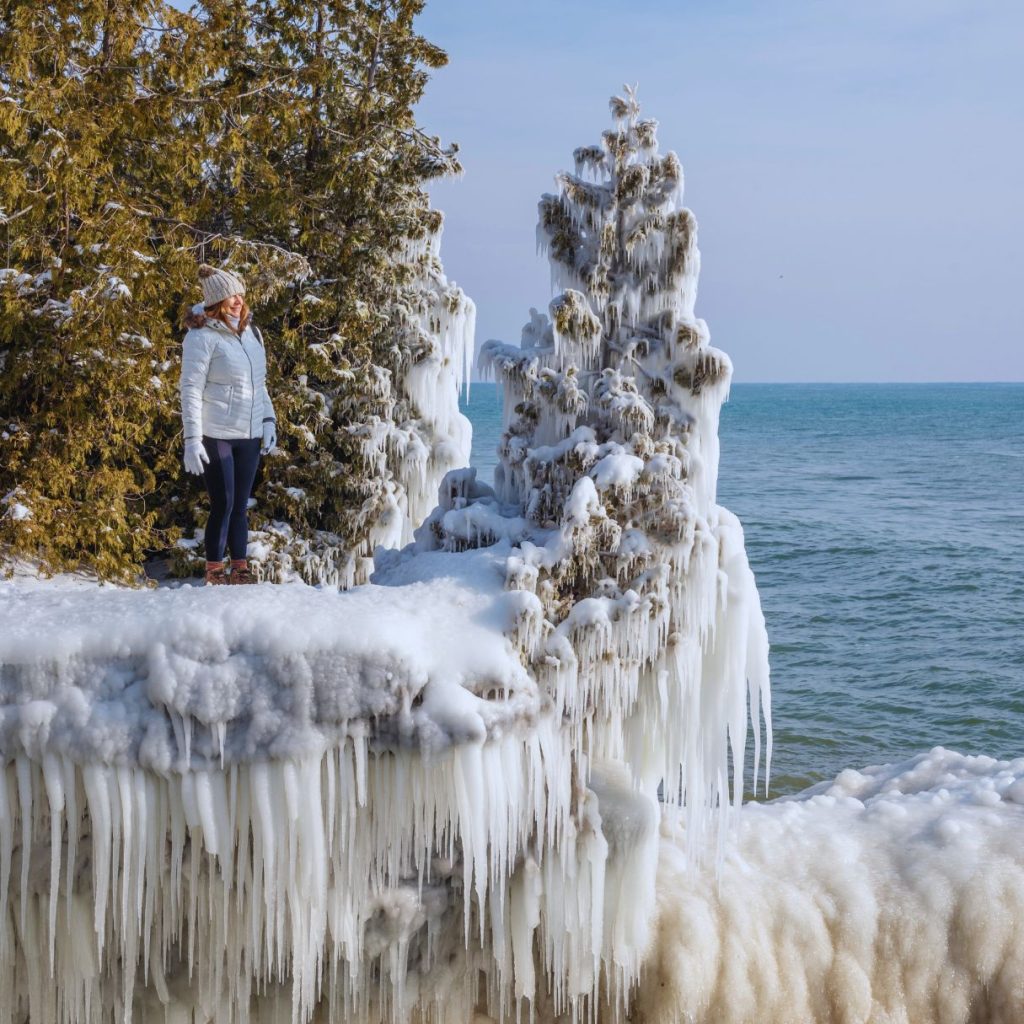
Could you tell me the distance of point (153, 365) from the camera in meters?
10.6

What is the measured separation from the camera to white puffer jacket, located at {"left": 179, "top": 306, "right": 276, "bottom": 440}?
22.9 ft

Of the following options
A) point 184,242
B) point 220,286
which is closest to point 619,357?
point 220,286

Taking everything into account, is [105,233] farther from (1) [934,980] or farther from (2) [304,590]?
(1) [934,980]

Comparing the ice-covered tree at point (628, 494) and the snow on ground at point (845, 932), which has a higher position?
the ice-covered tree at point (628, 494)

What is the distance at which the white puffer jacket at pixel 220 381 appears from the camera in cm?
697

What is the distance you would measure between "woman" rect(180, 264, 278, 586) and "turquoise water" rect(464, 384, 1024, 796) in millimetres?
6522

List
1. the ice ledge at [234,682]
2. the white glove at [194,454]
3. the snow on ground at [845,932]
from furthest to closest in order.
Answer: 1. the white glove at [194,454]
2. the snow on ground at [845,932]
3. the ice ledge at [234,682]

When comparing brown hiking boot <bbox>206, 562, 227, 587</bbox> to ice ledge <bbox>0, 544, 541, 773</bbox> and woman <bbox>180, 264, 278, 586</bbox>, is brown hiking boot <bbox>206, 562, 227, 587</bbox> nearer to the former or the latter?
woman <bbox>180, 264, 278, 586</bbox>

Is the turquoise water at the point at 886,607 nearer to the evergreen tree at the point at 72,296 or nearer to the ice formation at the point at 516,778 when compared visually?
the ice formation at the point at 516,778

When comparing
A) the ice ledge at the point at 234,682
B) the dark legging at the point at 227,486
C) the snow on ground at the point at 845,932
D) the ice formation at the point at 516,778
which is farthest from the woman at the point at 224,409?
the snow on ground at the point at 845,932

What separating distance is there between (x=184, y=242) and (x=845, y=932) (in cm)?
903

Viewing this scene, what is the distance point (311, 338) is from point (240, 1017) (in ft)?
26.6

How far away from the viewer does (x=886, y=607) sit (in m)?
20.2

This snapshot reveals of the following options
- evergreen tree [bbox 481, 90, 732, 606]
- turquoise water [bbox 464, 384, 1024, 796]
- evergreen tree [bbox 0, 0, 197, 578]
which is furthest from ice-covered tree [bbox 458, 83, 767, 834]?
turquoise water [bbox 464, 384, 1024, 796]
